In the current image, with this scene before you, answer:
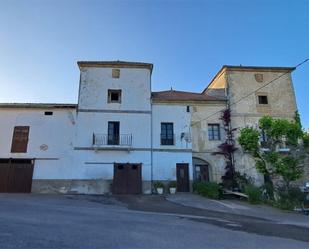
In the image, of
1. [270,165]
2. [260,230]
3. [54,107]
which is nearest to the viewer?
[260,230]

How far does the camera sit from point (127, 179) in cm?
1948

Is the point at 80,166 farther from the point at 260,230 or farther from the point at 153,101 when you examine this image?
the point at 260,230

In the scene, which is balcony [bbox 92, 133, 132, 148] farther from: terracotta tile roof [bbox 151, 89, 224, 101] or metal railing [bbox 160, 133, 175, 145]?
terracotta tile roof [bbox 151, 89, 224, 101]

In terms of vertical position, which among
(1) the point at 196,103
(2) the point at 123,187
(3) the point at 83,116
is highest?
(1) the point at 196,103

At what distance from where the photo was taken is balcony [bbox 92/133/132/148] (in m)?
19.7

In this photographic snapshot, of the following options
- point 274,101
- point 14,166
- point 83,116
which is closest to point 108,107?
point 83,116

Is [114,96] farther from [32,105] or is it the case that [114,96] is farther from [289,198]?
[289,198]

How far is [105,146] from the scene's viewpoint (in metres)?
19.6

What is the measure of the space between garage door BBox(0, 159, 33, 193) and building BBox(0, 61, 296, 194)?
0.22 feet

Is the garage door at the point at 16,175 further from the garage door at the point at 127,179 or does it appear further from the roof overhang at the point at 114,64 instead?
the roof overhang at the point at 114,64

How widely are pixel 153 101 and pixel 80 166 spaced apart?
7629 millimetres

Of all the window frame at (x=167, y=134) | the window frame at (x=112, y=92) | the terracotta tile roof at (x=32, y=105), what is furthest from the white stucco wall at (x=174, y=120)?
the terracotta tile roof at (x=32, y=105)

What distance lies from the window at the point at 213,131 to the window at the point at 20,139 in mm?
14273

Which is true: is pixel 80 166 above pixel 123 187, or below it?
above
